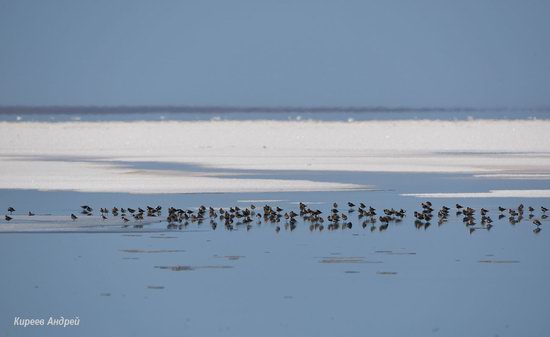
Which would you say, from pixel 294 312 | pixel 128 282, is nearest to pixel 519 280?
pixel 294 312

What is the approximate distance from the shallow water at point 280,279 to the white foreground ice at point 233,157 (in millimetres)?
6666

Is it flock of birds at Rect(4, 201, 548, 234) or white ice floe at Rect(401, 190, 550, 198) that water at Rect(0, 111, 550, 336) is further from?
white ice floe at Rect(401, 190, 550, 198)

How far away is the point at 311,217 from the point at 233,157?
19489 millimetres

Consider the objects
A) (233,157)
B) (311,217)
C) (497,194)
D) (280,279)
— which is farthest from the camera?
(233,157)

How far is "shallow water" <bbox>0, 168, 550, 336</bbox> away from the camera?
459 inches

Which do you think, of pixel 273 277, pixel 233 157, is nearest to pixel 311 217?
pixel 273 277

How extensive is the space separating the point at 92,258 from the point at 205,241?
2.20 m

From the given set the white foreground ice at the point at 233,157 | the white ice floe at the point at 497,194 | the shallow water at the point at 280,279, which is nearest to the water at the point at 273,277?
the shallow water at the point at 280,279

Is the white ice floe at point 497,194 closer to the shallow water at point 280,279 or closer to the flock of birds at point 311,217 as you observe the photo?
the flock of birds at point 311,217

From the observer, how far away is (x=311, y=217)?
19.5 metres

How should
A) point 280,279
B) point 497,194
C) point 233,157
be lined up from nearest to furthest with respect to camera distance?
point 280,279, point 497,194, point 233,157

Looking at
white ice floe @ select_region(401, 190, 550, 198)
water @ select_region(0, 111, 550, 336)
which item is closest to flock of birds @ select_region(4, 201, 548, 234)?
water @ select_region(0, 111, 550, 336)

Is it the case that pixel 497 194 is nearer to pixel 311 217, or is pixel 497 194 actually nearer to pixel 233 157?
pixel 311 217

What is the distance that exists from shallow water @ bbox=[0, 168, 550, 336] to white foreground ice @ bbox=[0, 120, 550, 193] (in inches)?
262
